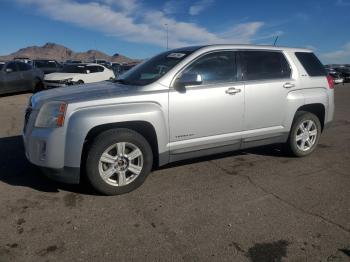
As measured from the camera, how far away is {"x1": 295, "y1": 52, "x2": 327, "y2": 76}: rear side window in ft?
19.3

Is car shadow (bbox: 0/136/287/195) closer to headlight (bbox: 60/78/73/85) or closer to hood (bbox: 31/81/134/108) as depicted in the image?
hood (bbox: 31/81/134/108)

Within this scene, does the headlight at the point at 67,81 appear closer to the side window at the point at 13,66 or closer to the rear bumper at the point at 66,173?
the side window at the point at 13,66

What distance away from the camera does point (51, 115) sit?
4.11m

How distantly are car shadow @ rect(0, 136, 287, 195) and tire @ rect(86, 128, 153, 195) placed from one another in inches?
10.5

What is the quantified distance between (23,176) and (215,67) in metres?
2.95

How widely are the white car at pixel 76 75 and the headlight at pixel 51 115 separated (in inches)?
470

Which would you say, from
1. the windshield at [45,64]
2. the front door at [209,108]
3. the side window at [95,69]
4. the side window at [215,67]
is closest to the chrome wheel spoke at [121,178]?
the front door at [209,108]

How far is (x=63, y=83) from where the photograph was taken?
15656mm

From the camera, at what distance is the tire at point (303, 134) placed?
5.80 m

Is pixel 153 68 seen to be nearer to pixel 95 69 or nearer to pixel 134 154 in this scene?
pixel 134 154

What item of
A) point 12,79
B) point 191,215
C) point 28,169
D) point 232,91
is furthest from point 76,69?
point 191,215

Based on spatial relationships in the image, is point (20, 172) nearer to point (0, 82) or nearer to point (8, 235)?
point (8, 235)

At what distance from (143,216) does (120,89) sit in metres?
1.64

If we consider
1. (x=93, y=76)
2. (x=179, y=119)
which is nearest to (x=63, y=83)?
(x=93, y=76)
